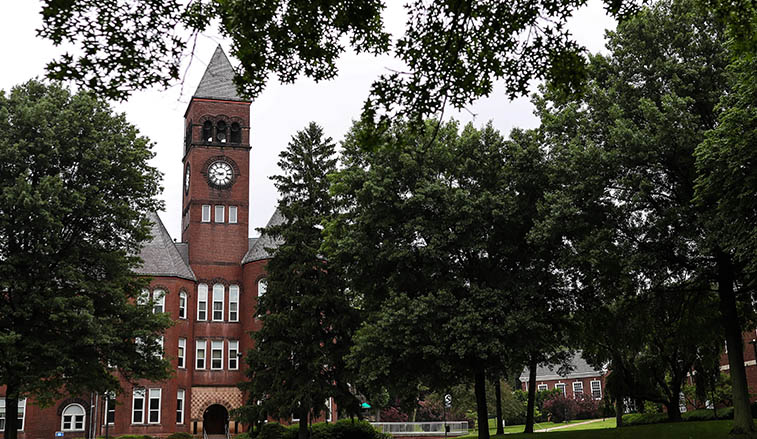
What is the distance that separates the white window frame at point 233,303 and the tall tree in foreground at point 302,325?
12.5 m

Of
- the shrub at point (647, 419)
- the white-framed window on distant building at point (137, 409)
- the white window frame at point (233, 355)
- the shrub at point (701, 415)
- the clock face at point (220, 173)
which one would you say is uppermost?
the clock face at point (220, 173)

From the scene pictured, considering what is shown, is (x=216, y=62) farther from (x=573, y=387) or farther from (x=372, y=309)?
(x=573, y=387)

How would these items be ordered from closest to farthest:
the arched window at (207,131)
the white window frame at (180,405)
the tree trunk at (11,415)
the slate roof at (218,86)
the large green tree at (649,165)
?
the large green tree at (649,165) → the tree trunk at (11,415) → the white window frame at (180,405) → the arched window at (207,131) → the slate roof at (218,86)

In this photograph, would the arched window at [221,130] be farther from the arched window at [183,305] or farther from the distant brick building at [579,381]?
the distant brick building at [579,381]

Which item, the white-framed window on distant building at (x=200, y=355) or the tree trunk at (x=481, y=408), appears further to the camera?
the white-framed window on distant building at (x=200, y=355)

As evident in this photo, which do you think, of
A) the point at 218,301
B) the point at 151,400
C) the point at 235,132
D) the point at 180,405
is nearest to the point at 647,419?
the point at 218,301

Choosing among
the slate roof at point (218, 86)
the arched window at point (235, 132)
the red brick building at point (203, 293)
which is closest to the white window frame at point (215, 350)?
the red brick building at point (203, 293)

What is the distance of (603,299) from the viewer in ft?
85.9

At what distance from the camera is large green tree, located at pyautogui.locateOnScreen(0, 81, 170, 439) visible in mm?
21969

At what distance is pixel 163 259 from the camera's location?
46.6 m

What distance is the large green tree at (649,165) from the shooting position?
2073cm

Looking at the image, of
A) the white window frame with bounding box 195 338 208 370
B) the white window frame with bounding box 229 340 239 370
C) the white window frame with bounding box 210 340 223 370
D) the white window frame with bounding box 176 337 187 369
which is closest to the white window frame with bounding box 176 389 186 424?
the white window frame with bounding box 176 337 187 369

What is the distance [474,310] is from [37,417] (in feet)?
99.3

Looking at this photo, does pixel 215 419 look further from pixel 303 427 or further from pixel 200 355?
pixel 303 427
